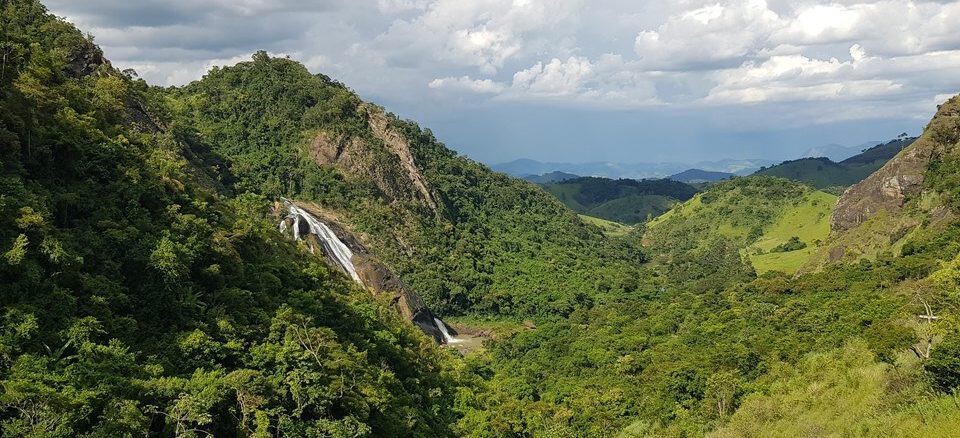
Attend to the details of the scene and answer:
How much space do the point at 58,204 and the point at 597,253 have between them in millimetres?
100922

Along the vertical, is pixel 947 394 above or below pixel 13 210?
below

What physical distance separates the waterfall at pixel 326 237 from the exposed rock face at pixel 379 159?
654 inches

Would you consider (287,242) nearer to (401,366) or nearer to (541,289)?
(401,366)

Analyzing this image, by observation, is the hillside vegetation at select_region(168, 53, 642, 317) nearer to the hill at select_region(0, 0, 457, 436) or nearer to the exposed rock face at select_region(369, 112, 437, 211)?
the exposed rock face at select_region(369, 112, 437, 211)

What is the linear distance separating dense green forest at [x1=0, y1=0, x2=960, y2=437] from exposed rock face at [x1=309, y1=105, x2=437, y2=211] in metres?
0.49

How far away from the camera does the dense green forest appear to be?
2411 centimetres

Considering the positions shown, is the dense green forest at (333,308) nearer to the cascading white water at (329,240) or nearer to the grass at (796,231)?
the cascading white water at (329,240)

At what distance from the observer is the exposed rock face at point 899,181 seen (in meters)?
85.3

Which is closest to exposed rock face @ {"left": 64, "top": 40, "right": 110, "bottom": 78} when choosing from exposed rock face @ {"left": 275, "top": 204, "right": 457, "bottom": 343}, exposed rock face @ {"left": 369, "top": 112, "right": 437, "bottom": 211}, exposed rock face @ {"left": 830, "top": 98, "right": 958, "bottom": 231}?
exposed rock face @ {"left": 275, "top": 204, "right": 457, "bottom": 343}

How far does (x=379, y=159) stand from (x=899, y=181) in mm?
69259

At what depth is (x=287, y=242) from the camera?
5288 centimetres

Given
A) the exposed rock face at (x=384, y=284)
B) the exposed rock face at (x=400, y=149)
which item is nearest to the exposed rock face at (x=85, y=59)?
the exposed rock face at (x=384, y=284)

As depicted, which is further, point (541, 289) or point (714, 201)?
point (714, 201)

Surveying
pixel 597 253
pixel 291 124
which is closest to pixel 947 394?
pixel 291 124
